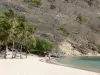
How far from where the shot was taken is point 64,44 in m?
144

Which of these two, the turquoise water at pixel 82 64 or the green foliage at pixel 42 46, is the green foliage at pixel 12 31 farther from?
the green foliage at pixel 42 46

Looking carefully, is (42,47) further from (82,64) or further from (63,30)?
(63,30)

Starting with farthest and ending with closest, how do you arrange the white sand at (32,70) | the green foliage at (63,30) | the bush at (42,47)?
the green foliage at (63,30)
the bush at (42,47)
the white sand at (32,70)

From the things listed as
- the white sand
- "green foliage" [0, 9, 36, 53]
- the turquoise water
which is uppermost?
"green foliage" [0, 9, 36, 53]

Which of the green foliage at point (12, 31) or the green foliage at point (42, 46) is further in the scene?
the green foliage at point (42, 46)

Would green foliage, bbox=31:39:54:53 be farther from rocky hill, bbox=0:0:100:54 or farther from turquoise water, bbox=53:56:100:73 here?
turquoise water, bbox=53:56:100:73

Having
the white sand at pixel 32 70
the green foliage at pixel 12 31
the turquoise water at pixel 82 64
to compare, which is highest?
the green foliage at pixel 12 31

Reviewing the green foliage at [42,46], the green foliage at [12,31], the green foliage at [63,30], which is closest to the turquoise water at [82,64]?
the green foliage at [12,31]

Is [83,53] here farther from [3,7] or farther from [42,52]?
[3,7]

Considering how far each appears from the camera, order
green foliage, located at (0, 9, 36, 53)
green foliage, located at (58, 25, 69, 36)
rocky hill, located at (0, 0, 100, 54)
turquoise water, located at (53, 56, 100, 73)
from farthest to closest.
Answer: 1. green foliage, located at (58, 25, 69, 36)
2. rocky hill, located at (0, 0, 100, 54)
3. green foliage, located at (0, 9, 36, 53)
4. turquoise water, located at (53, 56, 100, 73)

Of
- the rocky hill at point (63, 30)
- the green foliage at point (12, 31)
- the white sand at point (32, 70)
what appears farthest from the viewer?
the rocky hill at point (63, 30)

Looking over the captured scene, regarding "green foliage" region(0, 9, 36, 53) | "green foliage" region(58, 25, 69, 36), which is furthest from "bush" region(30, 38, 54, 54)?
"green foliage" region(58, 25, 69, 36)

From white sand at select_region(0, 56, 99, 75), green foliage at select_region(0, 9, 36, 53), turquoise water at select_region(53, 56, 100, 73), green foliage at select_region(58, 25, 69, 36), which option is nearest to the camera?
white sand at select_region(0, 56, 99, 75)

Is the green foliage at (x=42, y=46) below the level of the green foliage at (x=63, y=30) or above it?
below
